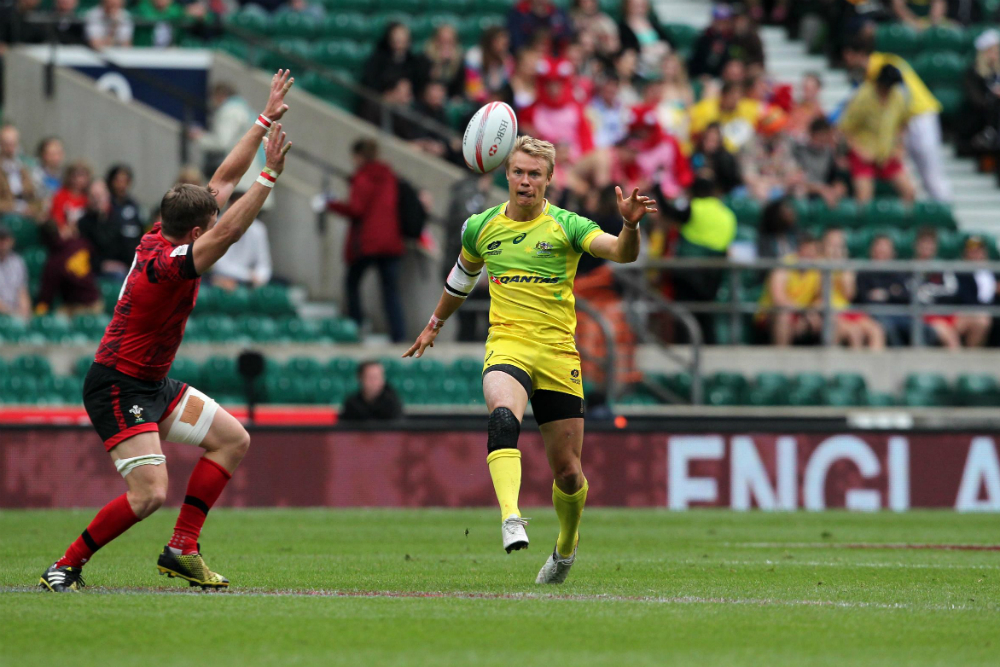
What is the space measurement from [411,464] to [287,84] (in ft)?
25.9

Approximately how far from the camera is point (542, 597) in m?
7.59

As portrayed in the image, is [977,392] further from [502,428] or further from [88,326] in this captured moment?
[502,428]

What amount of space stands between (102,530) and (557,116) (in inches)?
498

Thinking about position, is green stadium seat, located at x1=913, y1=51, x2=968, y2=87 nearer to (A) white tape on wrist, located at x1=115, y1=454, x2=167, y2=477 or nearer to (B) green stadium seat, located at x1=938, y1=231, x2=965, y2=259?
(B) green stadium seat, located at x1=938, y1=231, x2=965, y2=259

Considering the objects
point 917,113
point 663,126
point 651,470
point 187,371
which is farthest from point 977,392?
point 187,371

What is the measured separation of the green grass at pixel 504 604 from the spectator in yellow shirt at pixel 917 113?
10.2 meters

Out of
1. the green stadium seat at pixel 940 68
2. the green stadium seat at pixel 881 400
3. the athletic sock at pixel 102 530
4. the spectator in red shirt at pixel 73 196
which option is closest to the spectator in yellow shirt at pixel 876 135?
the green stadium seat at pixel 940 68

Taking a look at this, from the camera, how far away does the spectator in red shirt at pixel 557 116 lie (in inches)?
758

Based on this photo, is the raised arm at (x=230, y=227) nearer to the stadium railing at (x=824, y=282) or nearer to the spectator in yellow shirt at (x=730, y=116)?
the stadium railing at (x=824, y=282)

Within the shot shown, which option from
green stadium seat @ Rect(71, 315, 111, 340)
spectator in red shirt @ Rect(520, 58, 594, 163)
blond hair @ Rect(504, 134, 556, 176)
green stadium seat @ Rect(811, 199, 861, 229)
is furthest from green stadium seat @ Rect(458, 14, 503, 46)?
blond hair @ Rect(504, 134, 556, 176)

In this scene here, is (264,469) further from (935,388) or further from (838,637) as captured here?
(838,637)

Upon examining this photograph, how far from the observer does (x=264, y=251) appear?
1847cm

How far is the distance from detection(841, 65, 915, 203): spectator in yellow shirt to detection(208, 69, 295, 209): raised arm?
13.9 m

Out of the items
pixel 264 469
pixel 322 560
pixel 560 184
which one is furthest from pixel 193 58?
pixel 322 560
